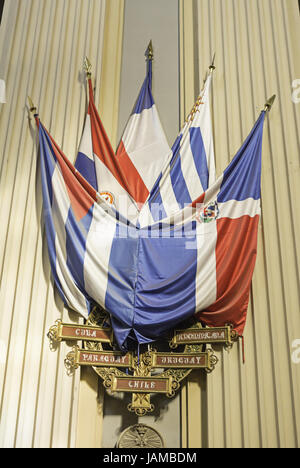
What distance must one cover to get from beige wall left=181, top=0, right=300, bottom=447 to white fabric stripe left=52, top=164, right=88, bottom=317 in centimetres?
106

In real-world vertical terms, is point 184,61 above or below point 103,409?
above

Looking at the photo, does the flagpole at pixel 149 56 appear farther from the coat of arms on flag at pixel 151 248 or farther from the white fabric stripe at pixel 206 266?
the white fabric stripe at pixel 206 266

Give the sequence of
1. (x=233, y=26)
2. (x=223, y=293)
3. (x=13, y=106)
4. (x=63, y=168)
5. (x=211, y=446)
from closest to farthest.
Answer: (x=211, y=446), (x=223, y=293), (x=63, y=168), (x=13, y=106), (x=233, y=26)

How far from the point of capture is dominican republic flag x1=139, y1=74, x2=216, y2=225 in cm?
423

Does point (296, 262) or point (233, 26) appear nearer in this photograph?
point (296, 262)

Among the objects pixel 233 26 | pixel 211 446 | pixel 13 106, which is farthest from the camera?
pixel 233 26

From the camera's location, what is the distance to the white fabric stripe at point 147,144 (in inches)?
179

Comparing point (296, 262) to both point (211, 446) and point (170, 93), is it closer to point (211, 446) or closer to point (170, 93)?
point (211, 446)

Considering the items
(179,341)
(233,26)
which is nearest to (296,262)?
(179,341)

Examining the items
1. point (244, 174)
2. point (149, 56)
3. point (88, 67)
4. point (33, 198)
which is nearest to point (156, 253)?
point (244, 174)

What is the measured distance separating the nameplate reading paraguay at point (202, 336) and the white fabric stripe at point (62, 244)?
2.31 ft

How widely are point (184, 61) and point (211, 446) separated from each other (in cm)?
340

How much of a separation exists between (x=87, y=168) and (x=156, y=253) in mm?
992

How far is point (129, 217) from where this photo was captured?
427 cm
